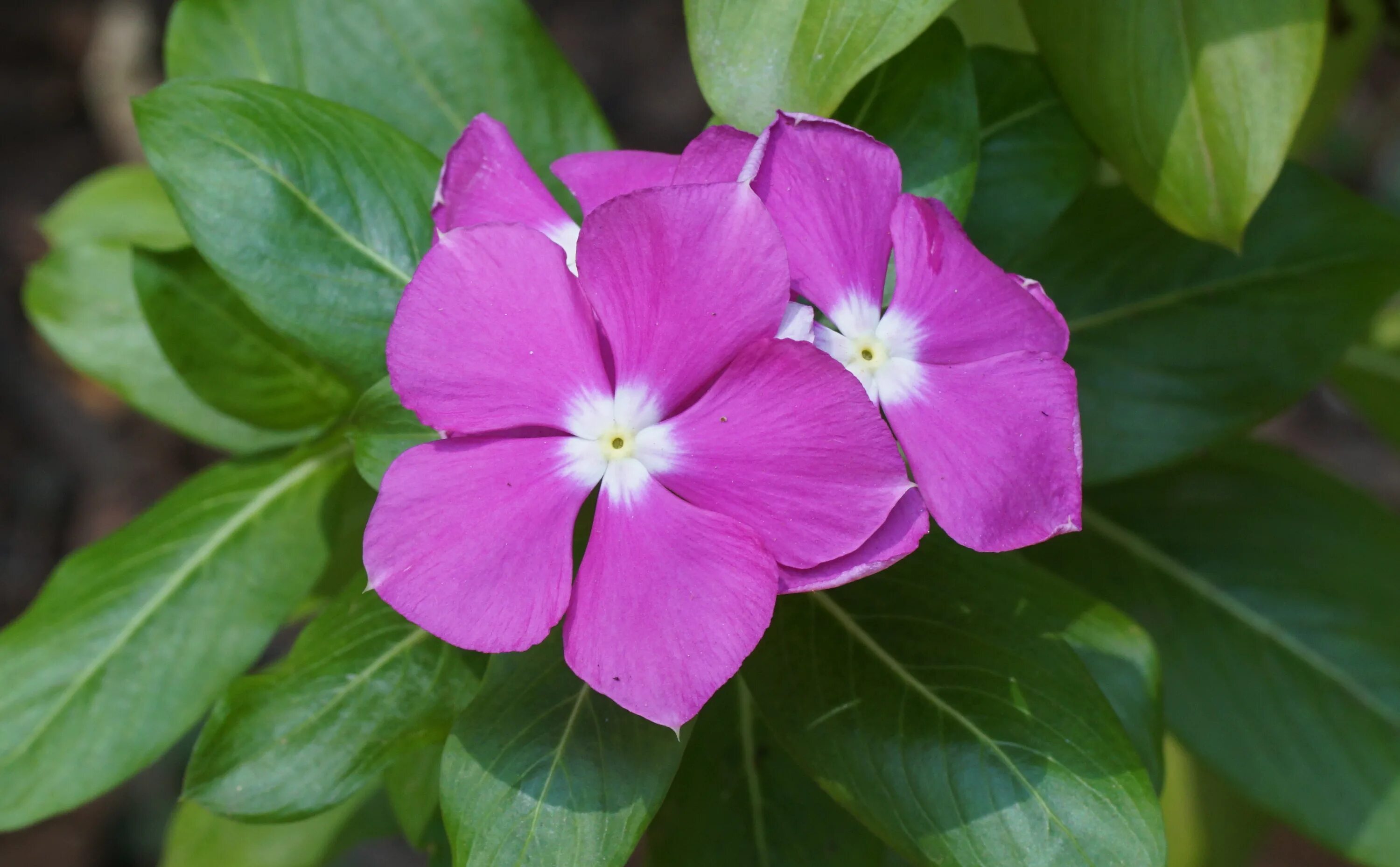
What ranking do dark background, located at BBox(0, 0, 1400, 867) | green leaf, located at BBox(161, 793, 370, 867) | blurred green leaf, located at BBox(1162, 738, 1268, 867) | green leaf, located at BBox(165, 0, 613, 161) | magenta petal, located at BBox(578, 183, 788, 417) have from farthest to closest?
1. dark background, located at BBox(0, 0, 1400, 867)
2. blurred green leaf, located at BBox(1162, 738, 1268, 867)
3. green leaf, located at BBox(161, 793, 370, 867)
4. green leaf, located at BBox(165, 0, 613, 161)
5. magenta petal, located at BBox(578, 183, 788, 417)

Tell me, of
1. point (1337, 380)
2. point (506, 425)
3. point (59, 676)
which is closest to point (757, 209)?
point (506, 425)

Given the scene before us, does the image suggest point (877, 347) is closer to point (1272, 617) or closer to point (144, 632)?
point (144, 632)

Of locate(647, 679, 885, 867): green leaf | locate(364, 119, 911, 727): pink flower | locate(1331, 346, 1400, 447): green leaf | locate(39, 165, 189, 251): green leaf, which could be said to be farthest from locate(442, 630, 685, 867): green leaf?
locate(1331, 346, 1400, 447): green leaf

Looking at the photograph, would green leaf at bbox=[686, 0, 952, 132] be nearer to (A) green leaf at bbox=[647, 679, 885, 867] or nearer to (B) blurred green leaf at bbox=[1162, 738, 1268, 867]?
(A) green leaf at bbox=[647, 679, 885, 867]

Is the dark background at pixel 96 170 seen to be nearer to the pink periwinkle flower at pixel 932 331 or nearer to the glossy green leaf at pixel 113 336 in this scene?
the glossy green leaf at pixel 113 336

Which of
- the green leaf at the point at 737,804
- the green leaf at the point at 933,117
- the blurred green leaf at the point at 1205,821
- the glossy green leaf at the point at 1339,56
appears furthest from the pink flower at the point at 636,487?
the blurred green leaf at the point at 1205,821

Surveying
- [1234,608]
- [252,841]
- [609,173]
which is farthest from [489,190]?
[252,841]

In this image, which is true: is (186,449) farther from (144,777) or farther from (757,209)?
(757,209)
